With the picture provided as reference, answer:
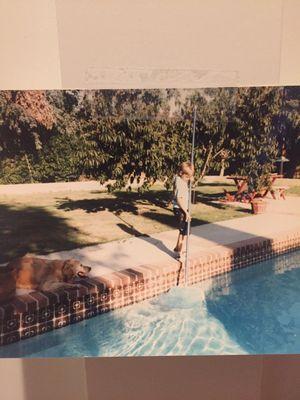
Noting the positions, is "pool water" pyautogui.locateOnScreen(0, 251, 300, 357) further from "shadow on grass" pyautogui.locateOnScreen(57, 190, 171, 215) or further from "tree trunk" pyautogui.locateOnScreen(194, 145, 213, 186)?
"tree trunk" pyautogui.locateOnScreen(194, 145, 213, 186)

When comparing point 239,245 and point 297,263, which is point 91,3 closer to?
point 239,245

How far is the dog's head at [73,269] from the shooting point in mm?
3020

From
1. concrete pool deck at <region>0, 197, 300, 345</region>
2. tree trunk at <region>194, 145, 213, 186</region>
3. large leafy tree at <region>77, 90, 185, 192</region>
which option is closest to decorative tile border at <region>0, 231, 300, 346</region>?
concrete pool deck at <region>0, 197, 300, 345</region>

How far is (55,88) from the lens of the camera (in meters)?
2.79

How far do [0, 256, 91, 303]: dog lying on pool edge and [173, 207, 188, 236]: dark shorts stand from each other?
796 millimetres

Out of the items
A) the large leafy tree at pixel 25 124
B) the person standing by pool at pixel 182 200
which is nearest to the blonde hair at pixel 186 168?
the person standing by pool at pixel 182 200

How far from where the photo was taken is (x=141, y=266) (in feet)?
10.2

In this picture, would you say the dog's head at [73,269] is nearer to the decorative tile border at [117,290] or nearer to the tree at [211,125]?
the decorative tile border at [117,290]

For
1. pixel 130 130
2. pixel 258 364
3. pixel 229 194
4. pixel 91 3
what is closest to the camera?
pixel 91 3

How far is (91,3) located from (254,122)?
1466 millimetres

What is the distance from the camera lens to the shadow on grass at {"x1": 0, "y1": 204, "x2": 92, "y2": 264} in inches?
116

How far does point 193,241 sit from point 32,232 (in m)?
1.28

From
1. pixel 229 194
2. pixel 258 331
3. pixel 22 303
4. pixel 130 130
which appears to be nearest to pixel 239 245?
pixel 229 194

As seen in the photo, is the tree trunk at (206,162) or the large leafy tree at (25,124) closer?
the large leafy tree at (25,124)
